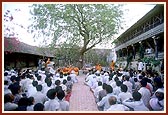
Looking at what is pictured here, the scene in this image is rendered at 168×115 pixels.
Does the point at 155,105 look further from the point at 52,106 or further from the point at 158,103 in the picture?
the point at 52,106

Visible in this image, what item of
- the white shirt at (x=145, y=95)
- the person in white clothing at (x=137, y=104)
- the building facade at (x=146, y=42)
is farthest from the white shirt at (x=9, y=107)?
the building facade at (x=146, y=42)

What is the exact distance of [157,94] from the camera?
18.0ft

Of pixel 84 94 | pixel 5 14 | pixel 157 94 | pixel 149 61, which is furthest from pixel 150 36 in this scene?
pixel 5 14

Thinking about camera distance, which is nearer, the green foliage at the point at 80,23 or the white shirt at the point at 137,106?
the white shirt at the point at 137,106

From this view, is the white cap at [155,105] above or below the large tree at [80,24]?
below

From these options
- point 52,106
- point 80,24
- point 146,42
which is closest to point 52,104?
point 52,106

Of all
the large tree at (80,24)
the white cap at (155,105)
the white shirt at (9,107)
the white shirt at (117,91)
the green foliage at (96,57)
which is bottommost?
the white cap at (155,105)

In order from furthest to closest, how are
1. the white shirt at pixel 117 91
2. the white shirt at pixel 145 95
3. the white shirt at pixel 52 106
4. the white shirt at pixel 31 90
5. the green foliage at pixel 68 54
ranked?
the green foliage at pixel 68 54
the white shirt at pixel 117 91
the white shirt at pixel 31 90
the white shirt at pixel 145 95
the white shirt at pixel 52 106

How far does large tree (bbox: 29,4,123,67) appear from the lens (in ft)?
34.8

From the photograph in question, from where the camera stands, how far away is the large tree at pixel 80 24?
10.6 m

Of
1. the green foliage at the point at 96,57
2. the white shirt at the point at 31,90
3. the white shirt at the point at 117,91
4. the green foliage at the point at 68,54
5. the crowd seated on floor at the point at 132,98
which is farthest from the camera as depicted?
the green foliage at the point at 68,54

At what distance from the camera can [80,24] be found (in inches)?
436

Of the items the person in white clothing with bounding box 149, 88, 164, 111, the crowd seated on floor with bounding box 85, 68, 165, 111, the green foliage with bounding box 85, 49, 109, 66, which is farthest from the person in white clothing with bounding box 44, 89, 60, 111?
the green foliage with bounding box 85, 49, 109, 66

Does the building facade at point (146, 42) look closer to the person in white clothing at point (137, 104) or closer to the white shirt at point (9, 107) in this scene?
the person in white clothing at point (137, 104)
